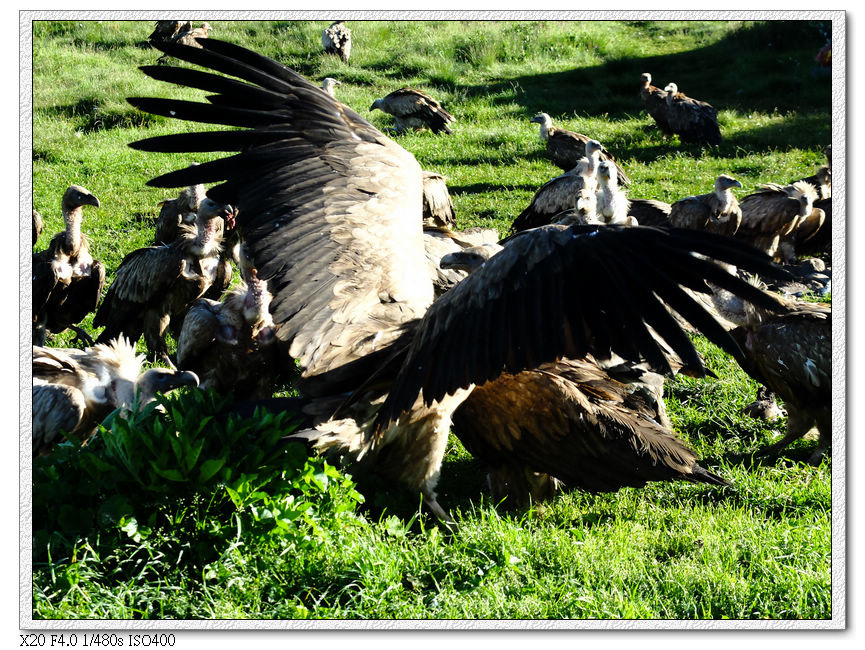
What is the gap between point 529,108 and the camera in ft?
40.3

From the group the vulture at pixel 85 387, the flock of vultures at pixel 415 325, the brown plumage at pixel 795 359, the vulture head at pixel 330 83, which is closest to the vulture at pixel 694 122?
the vulture head at pixel 330 83

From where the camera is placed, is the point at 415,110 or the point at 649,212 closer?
the point at 649,212

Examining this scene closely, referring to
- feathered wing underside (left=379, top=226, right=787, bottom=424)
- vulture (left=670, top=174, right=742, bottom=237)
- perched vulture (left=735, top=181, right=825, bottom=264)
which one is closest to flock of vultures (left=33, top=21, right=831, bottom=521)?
feathered wing underside (left=379, top=226, right=787, bottom=424)

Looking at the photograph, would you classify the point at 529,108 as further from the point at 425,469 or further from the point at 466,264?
the point at 425,469

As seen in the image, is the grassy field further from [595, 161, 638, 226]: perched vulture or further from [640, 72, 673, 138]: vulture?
[640, 72, 673, 138]: vulture

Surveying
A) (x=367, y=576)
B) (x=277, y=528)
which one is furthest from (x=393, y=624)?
(x=277, y=528)

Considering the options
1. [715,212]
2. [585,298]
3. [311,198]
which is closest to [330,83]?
[715,212]

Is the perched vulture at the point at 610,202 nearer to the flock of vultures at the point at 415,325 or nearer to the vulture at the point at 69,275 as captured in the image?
the flock of vultures at the point at 415,325

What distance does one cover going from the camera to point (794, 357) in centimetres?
490

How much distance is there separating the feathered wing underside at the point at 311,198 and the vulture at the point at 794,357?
6.29 ft

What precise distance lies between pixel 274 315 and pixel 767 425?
10.7 ft

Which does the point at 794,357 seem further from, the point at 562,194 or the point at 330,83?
the point at 330,83

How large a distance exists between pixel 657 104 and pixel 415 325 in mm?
9130

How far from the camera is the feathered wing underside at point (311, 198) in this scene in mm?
4246
